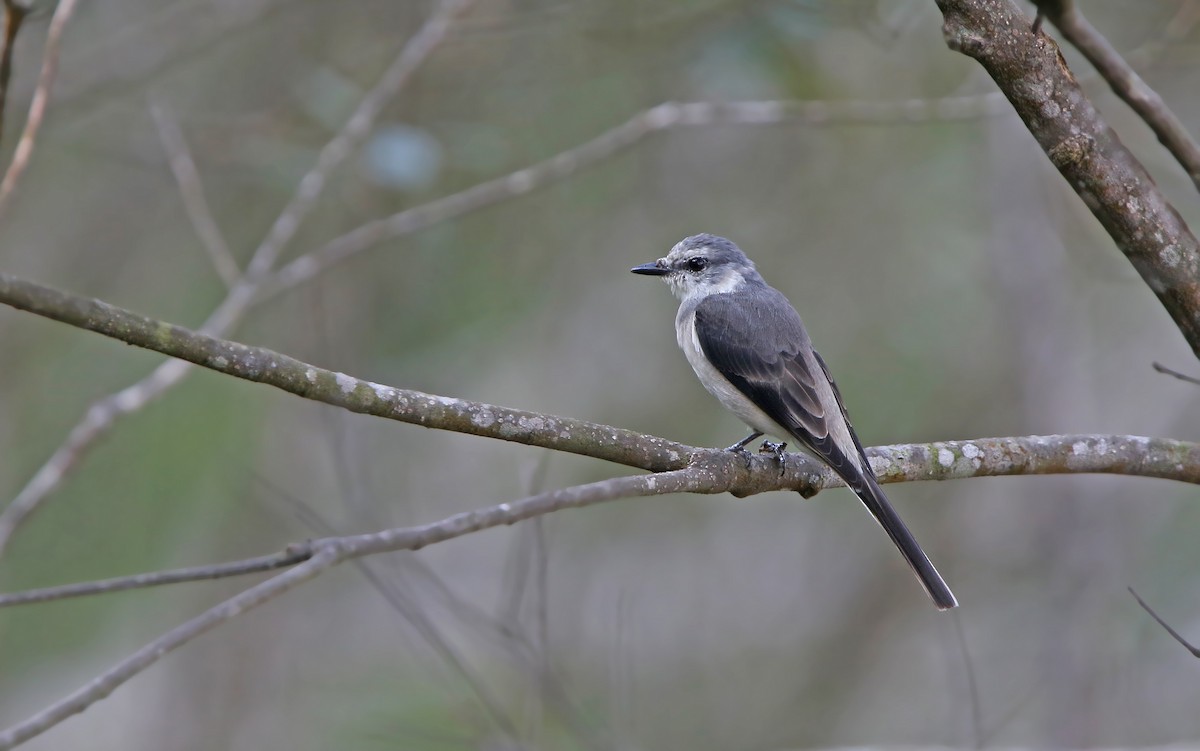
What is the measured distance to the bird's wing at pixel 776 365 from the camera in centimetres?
448

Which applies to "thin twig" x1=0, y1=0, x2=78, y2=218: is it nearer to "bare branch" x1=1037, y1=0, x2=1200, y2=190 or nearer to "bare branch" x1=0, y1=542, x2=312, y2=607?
"bare branch" x1=0, y1=542, x2=312, y2=607

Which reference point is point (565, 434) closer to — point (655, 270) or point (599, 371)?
point (655, 270)

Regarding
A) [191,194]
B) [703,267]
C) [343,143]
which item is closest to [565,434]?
[703,267]

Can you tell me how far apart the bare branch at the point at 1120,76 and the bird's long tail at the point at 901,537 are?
1.72 metres

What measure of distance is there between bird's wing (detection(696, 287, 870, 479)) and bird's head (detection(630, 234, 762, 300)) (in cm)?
25

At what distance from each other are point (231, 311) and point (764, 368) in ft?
8.09

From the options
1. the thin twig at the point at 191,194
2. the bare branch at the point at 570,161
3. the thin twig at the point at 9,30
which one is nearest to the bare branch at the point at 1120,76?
the thin twig at the point at 9,30

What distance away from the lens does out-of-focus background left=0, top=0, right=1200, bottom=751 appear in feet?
22.9

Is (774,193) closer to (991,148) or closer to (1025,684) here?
(991,148)

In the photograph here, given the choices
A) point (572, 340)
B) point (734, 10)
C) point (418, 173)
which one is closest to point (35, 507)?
point (418, 173)

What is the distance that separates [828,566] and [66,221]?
269 inches

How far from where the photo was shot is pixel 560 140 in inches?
307

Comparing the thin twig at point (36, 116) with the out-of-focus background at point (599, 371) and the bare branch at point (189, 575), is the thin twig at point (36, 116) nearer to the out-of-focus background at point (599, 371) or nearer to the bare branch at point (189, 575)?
the bare branch at point (189, 575)

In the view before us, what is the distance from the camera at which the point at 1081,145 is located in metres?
2.83
